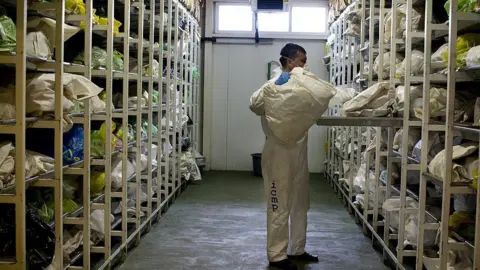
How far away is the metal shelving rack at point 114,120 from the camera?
2.51 meters

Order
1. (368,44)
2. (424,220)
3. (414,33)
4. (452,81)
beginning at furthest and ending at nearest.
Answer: (368,44) < (414,33) < (424,220) < (452,81)

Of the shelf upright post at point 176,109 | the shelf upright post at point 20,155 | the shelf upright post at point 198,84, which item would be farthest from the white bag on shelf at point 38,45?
the shelf upright post at point 198,84

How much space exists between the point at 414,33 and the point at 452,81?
1.13 metres

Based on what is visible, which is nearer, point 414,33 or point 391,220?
point 414,33

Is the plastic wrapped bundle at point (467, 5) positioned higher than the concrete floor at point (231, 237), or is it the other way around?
the plastic wrapped bundle at point (467, 5)

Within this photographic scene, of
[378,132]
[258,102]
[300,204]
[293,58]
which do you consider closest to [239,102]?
[378,132]

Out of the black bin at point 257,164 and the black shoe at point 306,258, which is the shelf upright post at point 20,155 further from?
the black bin at point 257,164

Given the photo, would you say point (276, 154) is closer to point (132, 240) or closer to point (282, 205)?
point (282, 205)

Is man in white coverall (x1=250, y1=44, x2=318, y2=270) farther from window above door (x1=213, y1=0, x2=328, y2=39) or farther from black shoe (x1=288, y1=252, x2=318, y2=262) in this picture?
window above door (x1=213, y1=0, x2=328, y2=39)

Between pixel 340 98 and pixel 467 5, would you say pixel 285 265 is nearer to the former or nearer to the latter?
pixel 340 98

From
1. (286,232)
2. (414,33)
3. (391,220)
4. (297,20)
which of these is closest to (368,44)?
(414,33)

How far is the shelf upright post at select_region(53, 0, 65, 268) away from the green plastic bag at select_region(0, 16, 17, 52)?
25 centimetres

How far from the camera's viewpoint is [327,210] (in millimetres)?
6543

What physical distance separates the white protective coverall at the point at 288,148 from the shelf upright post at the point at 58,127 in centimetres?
164
